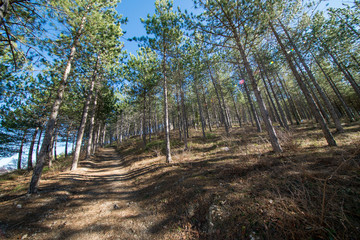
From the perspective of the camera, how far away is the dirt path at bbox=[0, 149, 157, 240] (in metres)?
3.34

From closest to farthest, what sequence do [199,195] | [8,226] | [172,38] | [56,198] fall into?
[8,226] → [199,195] → [56,198] → [172,38]

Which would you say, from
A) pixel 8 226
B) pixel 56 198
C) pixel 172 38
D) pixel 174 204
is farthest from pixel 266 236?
pixel 172 38

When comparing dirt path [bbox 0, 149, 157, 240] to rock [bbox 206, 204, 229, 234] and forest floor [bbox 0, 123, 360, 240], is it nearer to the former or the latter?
forest floor [bbox 0, 123, 360, 240]

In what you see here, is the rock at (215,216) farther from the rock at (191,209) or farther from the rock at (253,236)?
the rock at (253,236)

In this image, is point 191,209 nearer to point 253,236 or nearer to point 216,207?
point 216,207

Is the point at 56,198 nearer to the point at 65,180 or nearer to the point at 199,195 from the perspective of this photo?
the point at 65,180

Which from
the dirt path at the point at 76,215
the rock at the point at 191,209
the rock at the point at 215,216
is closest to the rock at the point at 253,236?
the rock at the point at 215,216

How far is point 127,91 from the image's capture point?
57.5ft

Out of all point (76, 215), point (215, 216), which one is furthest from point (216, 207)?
point (76, 215)

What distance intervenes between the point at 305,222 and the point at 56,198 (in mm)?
8158

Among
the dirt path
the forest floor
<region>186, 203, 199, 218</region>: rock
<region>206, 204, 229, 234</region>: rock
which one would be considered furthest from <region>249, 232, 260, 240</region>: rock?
the dirt path

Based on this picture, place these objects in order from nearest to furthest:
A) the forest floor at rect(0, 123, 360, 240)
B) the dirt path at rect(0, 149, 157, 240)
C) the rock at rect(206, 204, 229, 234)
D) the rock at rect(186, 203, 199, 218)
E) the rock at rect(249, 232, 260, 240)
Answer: the forest floor at rect(0, 123, 360, 240) → the rock at rect(249, 232, 260, 240) → the rock at rect(206, 204, 229, 234) → the dirt path at rect(0, 149, 157, 240) → the rock at rect(186, 203, 199, 218)

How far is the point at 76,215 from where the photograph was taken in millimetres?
→ 4184

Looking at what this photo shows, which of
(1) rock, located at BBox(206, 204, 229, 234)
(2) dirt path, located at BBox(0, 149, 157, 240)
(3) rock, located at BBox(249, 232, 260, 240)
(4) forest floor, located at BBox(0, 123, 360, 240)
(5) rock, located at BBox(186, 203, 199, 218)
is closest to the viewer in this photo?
(4) forest floor, located at BBox(0, 123, 360, 240)
